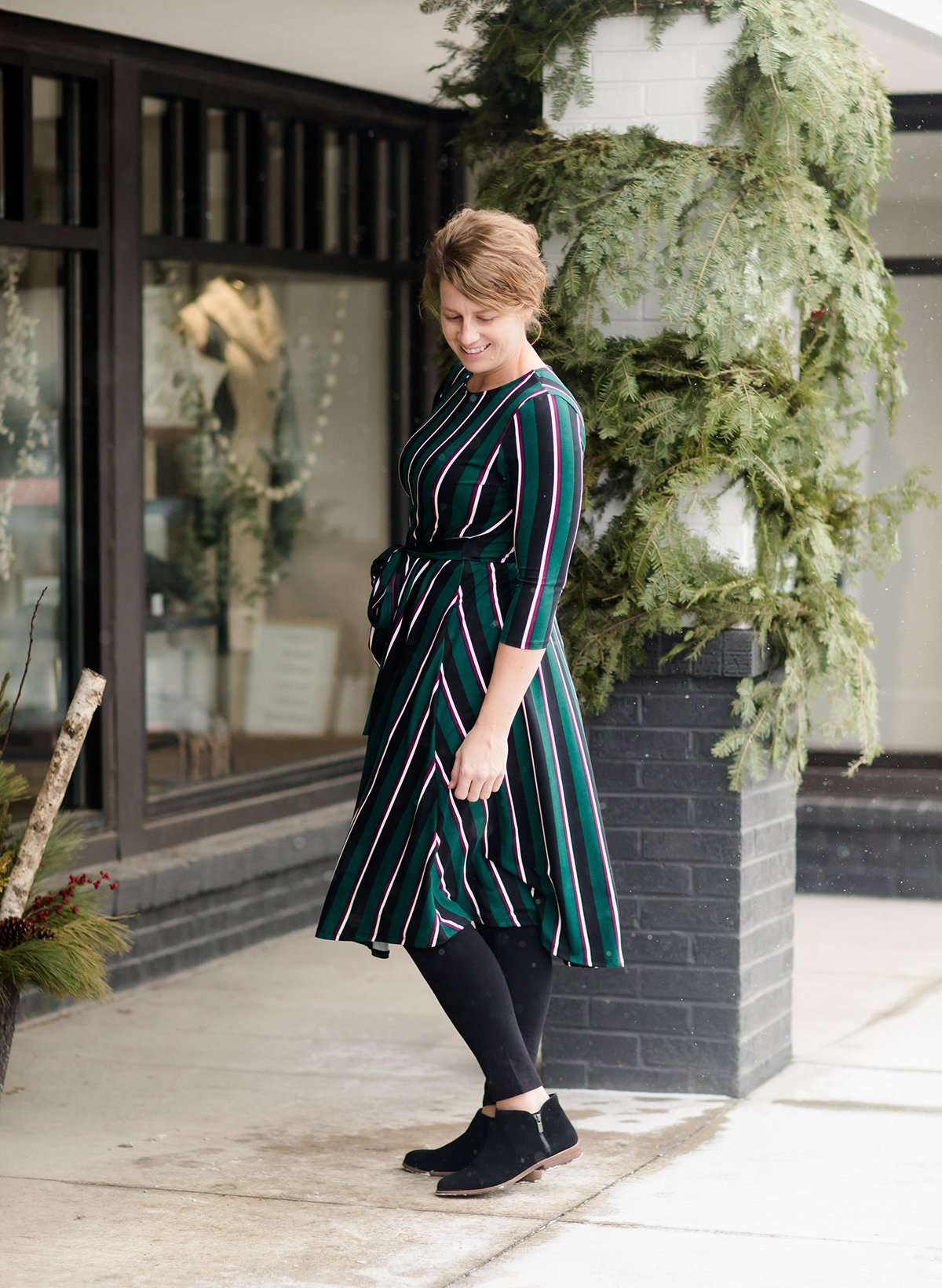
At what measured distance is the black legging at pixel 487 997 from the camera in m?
4.03

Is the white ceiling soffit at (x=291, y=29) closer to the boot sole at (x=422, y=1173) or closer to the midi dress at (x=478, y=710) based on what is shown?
the midi dress at (x=478, y=710)

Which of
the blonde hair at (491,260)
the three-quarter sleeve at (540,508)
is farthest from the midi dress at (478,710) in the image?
the blonde hair at (491,260)

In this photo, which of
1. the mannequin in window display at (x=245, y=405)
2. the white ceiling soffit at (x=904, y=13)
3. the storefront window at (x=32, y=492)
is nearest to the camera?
the white ceiling soffit at (x=904, y=13)

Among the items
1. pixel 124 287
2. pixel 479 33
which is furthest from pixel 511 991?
pixel 124 287

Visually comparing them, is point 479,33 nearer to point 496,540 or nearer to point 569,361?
point 569,361

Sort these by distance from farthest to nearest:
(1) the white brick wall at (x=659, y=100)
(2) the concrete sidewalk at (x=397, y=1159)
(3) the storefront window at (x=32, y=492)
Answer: (3) the storefront window at (x=32, y=492), (1) the white brick wall at (x=659, y=100), (2) the concrete sidewalk at (x=397, y=1159)

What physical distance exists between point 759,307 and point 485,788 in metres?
1.43

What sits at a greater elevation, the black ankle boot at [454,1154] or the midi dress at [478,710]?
the midi dress at [478,710]

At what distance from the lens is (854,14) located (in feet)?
19.3

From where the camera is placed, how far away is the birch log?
460 centimetres

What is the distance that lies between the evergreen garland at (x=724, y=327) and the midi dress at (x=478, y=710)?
70 cm

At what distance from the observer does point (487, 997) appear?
4035 millimetres

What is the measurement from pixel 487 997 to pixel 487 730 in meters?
0.54

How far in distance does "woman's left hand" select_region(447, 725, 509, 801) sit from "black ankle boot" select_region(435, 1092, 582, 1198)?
0.68 metres
